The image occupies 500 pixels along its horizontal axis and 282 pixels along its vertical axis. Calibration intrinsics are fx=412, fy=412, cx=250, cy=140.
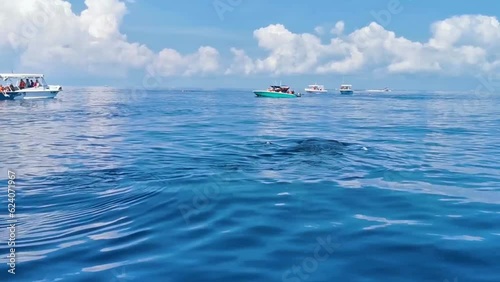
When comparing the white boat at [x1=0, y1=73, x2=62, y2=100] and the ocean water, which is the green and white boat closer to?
the white boat at [x1=0, y1=73, x2=62, y2=100]

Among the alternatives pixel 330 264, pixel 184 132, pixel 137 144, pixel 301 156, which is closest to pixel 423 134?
pixel 301 156

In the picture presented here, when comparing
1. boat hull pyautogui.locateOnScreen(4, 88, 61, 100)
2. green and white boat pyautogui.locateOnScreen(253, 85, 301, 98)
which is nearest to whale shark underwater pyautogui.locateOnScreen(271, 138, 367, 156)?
boat hull pyautogui.locateOnScreen(4, 88, 61, 100)

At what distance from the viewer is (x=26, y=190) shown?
479 inches

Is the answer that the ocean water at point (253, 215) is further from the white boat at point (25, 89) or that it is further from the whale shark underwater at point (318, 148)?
the white boat at point (25, 89)

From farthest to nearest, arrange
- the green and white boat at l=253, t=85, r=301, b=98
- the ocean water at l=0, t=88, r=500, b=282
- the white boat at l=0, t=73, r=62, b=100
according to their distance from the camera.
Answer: the green and white boat at l=253, t=85, r=301, b=98 → the white boat at l=0, t=73, r=62, b=100 → the ocean water at l=0, t=88, r=500, b=282

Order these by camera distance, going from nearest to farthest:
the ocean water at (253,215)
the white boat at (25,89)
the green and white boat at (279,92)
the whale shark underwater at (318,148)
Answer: the ocean water at (253,215), the whale shark underwater at (318,148), the white boat at (25,89), the green and white boat at (279,92)

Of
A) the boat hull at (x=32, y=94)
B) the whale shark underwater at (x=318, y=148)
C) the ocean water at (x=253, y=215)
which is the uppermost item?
the boat hull at (x=32, y=94)

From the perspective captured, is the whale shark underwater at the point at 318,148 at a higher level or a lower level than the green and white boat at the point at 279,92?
lower

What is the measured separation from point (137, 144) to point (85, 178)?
9.21 metres

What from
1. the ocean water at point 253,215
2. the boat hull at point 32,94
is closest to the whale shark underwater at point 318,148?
the ocean water at point 253,215

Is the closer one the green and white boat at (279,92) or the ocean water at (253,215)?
the ocean water at (253,215)

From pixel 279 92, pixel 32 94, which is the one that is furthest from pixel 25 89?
pixel 279 92

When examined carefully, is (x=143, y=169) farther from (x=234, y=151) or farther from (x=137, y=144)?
(x=137, y=144)

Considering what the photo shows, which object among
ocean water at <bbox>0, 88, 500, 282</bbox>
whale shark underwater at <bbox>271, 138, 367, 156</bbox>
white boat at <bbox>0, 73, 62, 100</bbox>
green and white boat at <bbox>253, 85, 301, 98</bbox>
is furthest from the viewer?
green and white boat at <bbox>253, 85, 301, 98</bbox>
